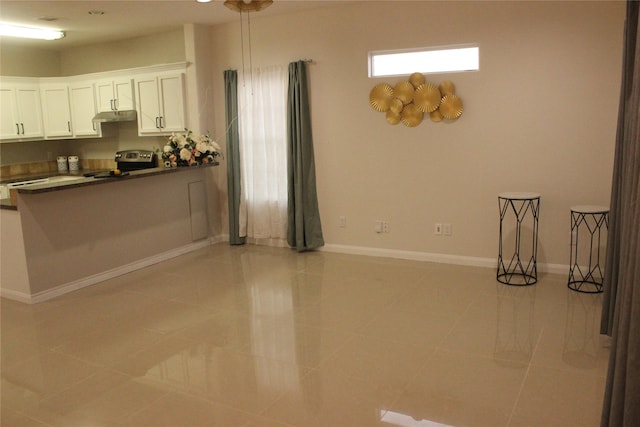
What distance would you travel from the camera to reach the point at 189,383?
3162mm

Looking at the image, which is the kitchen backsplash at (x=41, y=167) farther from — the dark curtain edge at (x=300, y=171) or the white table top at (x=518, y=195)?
the white table top at (x=518, y=195)

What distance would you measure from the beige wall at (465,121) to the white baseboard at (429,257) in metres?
0.05

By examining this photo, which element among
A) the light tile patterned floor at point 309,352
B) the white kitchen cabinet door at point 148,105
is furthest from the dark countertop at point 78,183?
the white kitchen cabinet door at point 148,105

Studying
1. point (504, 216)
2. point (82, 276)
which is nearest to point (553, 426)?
Answer: point (504, 216)

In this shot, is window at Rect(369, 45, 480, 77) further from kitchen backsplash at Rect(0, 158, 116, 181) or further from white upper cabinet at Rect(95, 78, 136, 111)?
→ kitchen backsplash at Rect(0, 158, 116, 181)

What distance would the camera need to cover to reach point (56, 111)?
294 inches

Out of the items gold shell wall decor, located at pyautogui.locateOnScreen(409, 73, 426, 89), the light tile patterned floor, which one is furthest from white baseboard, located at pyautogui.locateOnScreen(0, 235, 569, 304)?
gold shell wall decor, located at pyautogui.locateOnScreen(409, 73, 426, 89)

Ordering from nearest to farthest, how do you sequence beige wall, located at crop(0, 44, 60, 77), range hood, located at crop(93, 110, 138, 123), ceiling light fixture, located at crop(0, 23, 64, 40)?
ceiling light fixture, located at crop(0, 23, 64, 40), range hood, located at crop(93, 110, 138, 123), beige wall, located at crop(0, 44, 60, 77)

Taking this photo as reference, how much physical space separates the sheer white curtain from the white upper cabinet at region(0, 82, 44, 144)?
3168 mm

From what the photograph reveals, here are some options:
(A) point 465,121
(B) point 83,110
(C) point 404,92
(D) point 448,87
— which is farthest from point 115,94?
(A) point 465,121

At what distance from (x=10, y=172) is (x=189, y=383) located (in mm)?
5700

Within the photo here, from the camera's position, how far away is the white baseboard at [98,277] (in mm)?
4712

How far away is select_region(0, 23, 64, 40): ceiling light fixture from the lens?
588 centimetres

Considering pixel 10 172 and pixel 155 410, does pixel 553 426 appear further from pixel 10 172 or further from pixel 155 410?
pixel 10 172
